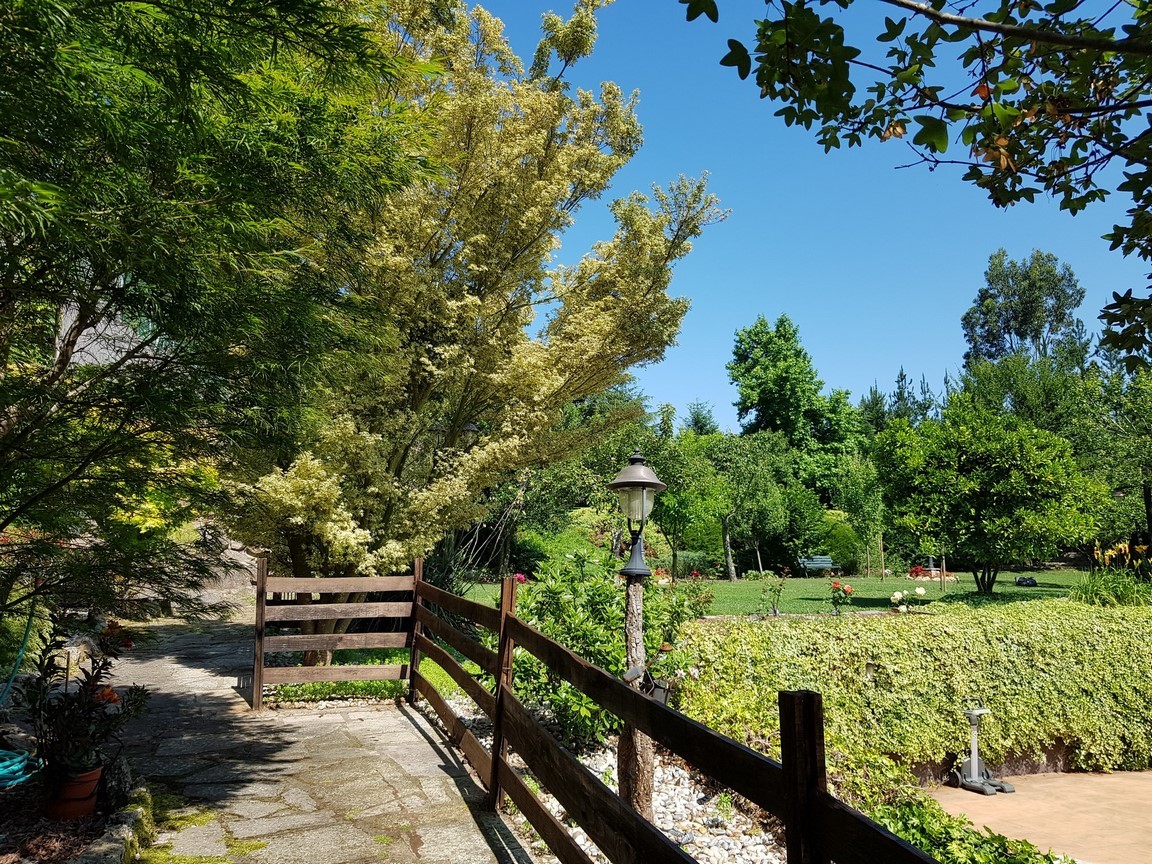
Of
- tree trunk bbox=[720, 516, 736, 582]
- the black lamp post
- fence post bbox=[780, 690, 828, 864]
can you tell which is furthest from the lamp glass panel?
tree trunk bbox=[720, 516, 736, 582]

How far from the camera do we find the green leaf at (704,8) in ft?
6.07

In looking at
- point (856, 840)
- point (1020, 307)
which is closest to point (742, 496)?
point (856, 840)

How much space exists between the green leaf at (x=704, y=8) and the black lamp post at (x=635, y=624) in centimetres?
326

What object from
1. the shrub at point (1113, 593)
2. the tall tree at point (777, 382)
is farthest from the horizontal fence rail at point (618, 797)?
the tall tree at point (777, 382)

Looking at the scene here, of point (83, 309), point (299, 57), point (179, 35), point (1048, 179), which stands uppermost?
point (299, 57)

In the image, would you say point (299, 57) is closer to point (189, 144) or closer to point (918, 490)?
point (189, 144)

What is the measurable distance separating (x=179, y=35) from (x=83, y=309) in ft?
4.41

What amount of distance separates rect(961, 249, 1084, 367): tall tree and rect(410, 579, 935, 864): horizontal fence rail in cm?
4786

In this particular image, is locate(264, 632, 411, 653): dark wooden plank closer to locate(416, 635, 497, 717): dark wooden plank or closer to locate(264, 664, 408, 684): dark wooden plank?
locate(264, 664, 408, 684): dark wooden plank

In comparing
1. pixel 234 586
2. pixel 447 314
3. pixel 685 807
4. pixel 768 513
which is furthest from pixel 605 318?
pixel 768 513

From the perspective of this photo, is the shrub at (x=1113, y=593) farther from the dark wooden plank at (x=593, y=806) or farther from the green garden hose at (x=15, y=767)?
the green garden hose at (x=15, y=767)

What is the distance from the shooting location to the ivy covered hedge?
575cm

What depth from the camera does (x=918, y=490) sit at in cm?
1591

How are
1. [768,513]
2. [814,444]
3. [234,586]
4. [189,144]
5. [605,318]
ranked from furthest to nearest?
[814,444]
[768,513]
[234,586]
[605,318]
[189,144]
